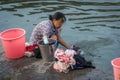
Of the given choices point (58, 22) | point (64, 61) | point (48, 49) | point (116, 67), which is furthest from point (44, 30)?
point (116, 67)

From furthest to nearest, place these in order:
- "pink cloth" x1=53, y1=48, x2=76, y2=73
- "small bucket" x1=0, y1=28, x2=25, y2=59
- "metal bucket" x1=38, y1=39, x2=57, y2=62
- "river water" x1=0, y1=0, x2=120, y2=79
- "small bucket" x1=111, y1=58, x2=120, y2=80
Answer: "river water" x1=0, y1=0, x2=120, y2=79 → "small bucket" x1=0, y1=28, x2=25, y2=59 → "metal bucket" x1=38, y1=39, x2=57, y2=62 → "pink cloth" x1=53, y1=48, x2=76, y2=73 → "small bucket" x1=111, y1=58, x2=120, y2=80

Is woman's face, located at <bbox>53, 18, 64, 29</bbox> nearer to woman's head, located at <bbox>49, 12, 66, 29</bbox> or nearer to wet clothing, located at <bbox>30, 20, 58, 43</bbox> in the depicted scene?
woman's head, located at <bbox>49, 12, 66, 29</bbox>

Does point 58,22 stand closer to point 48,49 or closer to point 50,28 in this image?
point 50,28

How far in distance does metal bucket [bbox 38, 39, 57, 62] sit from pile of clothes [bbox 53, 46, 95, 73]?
0.22 m

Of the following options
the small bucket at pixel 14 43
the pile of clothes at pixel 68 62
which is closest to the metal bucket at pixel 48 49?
the pile of clothes at pixel 68 62

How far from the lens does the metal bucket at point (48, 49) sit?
22.9 feet

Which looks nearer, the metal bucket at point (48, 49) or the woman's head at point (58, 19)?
the metal bucket at point (48, 49)

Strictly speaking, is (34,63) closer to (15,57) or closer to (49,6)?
(15,57)

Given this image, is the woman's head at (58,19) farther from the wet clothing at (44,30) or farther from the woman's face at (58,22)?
the wet clothing at (44,30)

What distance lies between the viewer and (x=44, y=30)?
739cm

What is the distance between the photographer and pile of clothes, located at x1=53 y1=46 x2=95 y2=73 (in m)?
6.68

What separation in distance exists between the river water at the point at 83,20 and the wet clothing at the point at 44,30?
3.61 ft

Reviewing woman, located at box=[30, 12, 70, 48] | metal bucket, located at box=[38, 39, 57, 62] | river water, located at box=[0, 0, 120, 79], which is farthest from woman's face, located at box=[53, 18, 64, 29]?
river water, located at box=[0, 0, 120, 79]

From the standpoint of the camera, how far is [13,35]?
25.0 ft
